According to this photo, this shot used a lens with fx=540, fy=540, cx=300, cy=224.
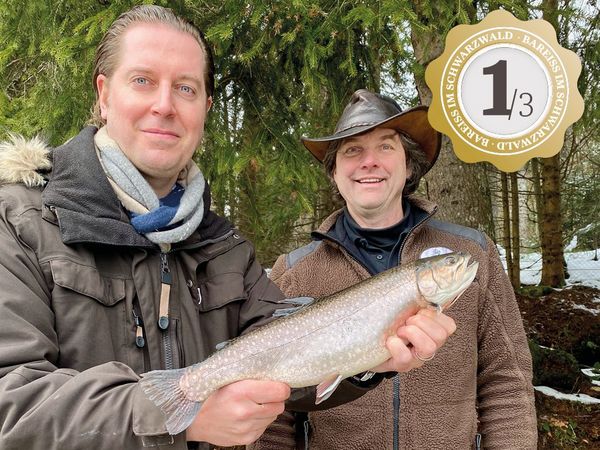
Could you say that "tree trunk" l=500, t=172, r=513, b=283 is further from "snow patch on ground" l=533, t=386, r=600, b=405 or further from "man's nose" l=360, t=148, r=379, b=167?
"man's nose" l=360, t=148, r=379, b=167

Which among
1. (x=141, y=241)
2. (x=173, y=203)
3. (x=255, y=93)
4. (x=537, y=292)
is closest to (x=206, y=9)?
(x=255, y=93)

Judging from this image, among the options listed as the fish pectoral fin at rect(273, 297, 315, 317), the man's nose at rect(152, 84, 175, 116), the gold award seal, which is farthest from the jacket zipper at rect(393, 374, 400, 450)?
the gold award seal

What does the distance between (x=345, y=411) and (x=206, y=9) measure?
3657mm

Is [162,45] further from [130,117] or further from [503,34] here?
[503,34]

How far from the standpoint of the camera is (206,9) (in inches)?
191

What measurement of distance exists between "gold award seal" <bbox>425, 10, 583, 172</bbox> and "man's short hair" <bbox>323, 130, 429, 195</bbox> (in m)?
1.07

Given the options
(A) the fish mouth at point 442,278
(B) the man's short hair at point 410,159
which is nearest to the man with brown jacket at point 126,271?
(A) the fish mouth at point 442,278

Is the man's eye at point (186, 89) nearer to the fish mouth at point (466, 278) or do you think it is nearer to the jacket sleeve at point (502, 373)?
the fish mouth at point (466, 278)

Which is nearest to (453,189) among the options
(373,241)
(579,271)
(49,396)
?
(373,241)

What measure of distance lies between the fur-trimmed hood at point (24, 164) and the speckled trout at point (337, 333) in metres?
1.02

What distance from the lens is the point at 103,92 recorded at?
8.29 ft

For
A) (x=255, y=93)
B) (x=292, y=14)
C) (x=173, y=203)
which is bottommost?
(x=173, y=203)

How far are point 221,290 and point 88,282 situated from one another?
24.3 inches

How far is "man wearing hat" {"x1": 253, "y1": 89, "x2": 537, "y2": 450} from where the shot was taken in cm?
302
